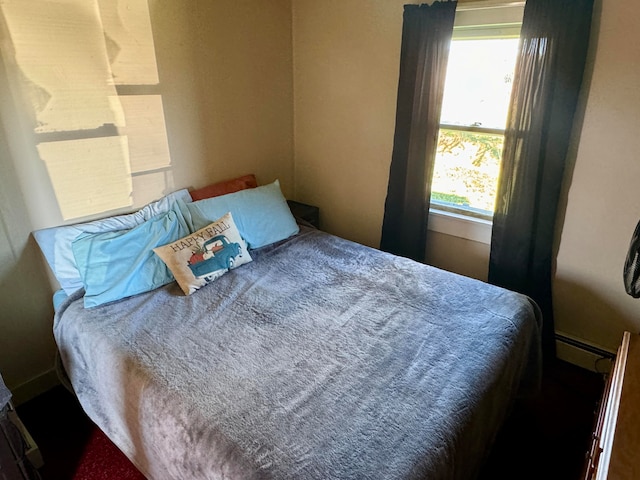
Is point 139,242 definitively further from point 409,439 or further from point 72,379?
point 409,439

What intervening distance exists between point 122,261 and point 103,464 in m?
0.86

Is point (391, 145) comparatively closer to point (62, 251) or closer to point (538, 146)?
point (538, 146)

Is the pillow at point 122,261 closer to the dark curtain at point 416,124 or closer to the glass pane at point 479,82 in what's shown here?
the dark curtain at point 416,124

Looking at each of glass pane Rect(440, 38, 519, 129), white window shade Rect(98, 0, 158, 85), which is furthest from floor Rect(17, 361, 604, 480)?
white window shade Rect(98, 0, 158, 85)

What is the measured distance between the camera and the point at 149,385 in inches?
54.0

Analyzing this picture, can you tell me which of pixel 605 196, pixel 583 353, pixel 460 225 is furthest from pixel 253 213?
pixel 583 353

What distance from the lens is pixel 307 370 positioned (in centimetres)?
143

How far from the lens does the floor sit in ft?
5.43

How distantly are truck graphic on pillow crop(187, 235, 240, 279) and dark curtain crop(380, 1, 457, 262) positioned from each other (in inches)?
42.1

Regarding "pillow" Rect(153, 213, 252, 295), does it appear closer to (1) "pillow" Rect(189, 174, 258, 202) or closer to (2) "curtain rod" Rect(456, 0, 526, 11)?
(1) "pillow" Rect(189, 174, 258, 202)

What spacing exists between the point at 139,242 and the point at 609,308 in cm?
240

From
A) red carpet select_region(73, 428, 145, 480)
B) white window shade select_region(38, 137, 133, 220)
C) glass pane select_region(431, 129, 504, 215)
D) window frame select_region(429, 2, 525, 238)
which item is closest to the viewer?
red carpet select_region(73, 428, 145, 480)

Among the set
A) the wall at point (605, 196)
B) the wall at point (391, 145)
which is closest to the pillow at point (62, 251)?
the wall at point (391, 145)

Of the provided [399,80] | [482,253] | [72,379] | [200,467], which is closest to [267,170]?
[399,80]
